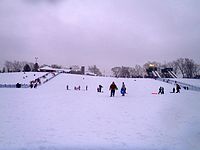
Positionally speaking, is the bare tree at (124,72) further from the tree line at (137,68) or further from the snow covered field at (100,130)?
the snow covered field at (100,130)

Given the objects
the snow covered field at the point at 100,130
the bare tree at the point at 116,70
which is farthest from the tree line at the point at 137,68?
the snow covered field at the point at 100,130

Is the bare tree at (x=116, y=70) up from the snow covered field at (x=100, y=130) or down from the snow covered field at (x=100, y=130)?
up

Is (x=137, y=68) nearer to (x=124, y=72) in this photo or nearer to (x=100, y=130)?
(x=124, y=72)

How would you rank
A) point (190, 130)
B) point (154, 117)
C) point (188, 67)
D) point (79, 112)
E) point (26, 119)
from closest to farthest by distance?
point (190, 130) < point (26, 119) < point (154, 117) < point (79, 112) < point (188, 67)

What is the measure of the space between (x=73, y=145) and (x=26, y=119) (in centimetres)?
398

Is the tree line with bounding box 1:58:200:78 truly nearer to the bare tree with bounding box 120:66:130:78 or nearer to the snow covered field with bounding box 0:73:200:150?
the bare tree with bounding box 120:66:130:78

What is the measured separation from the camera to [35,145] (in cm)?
716

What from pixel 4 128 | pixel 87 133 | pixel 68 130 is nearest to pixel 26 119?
pixel 4 128

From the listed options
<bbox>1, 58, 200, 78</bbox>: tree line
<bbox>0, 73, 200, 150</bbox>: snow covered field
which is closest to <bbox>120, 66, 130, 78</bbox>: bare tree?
<bbox>1, 58, 200, 78</bbox>: tree line

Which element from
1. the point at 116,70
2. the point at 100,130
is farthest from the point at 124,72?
the point at 100,130

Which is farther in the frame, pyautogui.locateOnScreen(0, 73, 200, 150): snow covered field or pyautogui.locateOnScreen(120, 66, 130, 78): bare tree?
pyautogui.locateOnScreen(120, 66, 130, 78): bare tree

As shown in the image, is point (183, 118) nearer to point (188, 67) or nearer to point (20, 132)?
point (20, 132)

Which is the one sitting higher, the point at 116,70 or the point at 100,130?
the point at 116,70

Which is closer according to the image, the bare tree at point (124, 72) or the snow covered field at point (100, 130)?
the snow covered field at point (100, 130)
